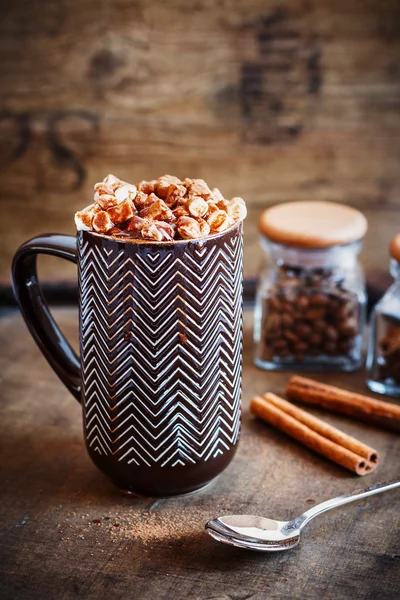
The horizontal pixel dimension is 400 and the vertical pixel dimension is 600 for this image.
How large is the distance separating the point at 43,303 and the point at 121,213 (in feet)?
0.59

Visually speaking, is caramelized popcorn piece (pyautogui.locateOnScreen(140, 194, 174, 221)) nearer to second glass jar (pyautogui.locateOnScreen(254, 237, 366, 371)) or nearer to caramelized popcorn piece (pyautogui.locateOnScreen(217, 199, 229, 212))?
caramelized popcorn piece (pyautogui.locateOnScreen(217, 199, 229, 212))

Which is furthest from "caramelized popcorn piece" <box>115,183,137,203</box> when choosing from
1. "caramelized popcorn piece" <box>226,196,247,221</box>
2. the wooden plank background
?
the wooden plank background

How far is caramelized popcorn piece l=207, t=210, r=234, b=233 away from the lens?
826 millimetres

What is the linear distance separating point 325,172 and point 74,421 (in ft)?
2.40

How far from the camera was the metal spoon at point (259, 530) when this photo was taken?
825 mm

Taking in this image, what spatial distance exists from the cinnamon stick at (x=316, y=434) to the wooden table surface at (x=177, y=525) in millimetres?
14

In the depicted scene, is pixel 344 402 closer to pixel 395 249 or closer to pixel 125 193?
pixel 395 249

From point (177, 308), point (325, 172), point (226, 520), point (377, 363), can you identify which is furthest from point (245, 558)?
point (325, 172)

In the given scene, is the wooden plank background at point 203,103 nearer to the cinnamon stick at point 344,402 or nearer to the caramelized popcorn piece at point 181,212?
the cinnamon stick at point 344,402

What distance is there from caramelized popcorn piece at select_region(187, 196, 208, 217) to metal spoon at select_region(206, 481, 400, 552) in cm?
32

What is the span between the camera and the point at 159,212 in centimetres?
82

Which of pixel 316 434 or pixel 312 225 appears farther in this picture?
pixel 312 225

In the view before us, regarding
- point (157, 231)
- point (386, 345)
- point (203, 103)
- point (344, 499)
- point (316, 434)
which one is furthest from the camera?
point (203, 103)

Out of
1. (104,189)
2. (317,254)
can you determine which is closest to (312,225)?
(317,254)
